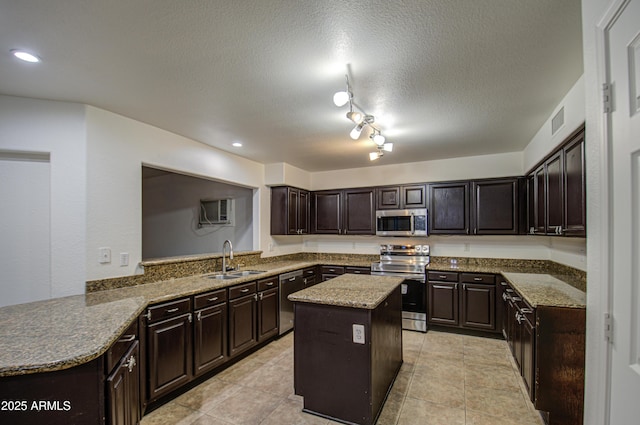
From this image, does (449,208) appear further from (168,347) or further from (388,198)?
(168,347)

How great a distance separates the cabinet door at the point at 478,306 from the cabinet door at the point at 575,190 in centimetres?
172

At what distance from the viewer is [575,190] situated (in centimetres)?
215

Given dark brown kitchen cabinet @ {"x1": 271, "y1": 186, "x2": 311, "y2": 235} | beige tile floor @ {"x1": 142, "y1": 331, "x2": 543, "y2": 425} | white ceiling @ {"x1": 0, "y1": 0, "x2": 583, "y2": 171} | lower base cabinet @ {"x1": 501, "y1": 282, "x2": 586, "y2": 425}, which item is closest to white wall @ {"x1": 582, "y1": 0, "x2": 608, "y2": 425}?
white ceiling @ {"x1": 0, "y1": 0, "x2": 583, "y2": 171}

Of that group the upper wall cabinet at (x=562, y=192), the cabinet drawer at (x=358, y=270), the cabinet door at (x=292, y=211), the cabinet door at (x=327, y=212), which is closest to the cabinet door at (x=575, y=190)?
the upper wall cabinet at (x=562, y=192)

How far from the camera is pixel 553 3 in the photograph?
1.37 meters

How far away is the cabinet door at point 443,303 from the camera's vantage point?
3.97 metres

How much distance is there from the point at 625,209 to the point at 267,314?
133 inches

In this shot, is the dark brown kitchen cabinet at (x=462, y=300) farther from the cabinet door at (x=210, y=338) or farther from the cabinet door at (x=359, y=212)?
the cabinet door at (x=210, y=338)

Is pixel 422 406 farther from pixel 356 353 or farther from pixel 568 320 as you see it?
pixel 568 320

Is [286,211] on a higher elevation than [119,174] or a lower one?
lower

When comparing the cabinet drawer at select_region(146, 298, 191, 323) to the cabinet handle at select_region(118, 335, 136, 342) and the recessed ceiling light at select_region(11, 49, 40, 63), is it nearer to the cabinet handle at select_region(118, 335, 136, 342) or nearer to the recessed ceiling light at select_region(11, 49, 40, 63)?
the cabinet handle at select_region(118, 335, 136, 342)

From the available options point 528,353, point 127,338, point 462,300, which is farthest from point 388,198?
point 127,338

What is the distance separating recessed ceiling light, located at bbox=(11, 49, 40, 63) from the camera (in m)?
1.71

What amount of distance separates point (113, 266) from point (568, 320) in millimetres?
3656
